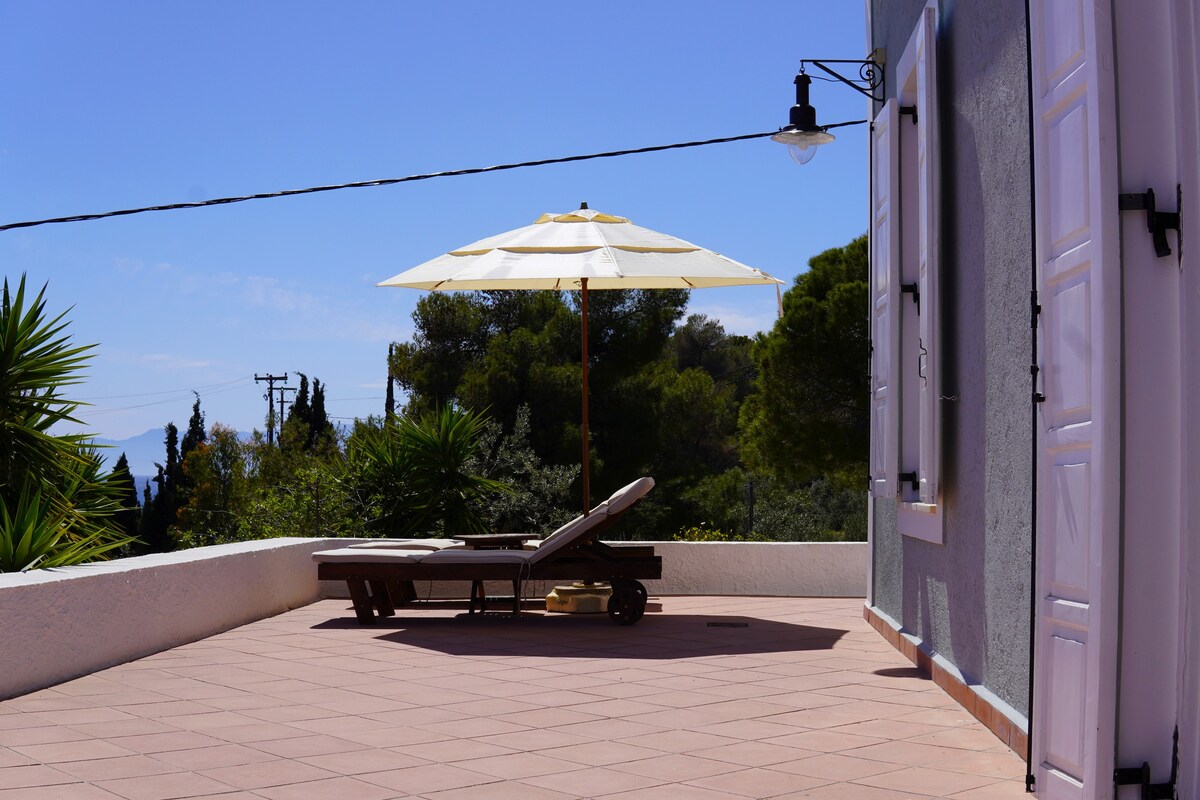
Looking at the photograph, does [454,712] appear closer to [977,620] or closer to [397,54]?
[977,620]

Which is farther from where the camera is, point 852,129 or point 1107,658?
point 852,129

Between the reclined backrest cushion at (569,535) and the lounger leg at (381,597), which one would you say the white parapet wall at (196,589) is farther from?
the reclined backrest cushion at (569,535)

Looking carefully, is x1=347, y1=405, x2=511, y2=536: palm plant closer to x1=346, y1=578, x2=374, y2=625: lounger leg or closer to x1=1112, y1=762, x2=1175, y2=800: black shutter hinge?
x1=346, y1=578, x2=374, y2=625: lounger leg

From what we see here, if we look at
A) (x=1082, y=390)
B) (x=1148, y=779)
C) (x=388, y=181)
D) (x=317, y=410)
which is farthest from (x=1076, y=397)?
(x=317, y=410)

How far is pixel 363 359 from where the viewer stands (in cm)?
2180

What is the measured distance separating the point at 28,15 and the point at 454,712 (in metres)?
11.0

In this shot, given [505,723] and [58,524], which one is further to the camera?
[58,524]

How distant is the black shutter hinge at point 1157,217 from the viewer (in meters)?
2.76

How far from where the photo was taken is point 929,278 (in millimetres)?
4980

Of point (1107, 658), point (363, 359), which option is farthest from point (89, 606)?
point (363, 359)

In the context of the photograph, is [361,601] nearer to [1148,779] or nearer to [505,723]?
[505,723]

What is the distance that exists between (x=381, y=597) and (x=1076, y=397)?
17.2ft

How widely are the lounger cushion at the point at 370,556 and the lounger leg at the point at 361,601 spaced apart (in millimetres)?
158

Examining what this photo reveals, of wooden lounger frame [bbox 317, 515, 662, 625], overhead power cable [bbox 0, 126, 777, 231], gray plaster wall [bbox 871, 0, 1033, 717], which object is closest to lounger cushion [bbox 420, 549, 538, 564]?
wooden lounger frame [bbox 317, 515, 662, 625]
